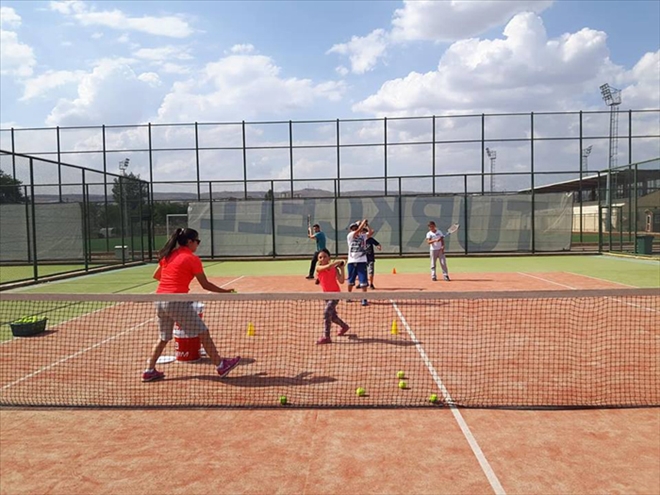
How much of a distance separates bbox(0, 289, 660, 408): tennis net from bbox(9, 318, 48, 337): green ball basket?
0.09ft

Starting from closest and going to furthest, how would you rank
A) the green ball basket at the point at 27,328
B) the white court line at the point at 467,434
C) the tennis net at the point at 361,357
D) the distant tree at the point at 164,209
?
1. the white court line at the point at 467,434
2. the tennis net at the point at 361,357
3. the green ball basket at the point at 27,328
4. the distant tree at the point at 164,209

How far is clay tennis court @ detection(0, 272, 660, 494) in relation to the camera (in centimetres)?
376

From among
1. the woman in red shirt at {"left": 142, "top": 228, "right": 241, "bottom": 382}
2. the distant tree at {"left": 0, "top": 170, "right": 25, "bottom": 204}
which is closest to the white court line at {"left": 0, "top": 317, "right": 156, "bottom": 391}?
the woman in red shirt at {"left": 142, "top": 228, "right": 241, "bottom": 382}

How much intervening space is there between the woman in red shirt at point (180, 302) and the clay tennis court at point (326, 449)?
500 mm

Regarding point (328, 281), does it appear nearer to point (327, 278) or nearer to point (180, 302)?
point (327, 278)

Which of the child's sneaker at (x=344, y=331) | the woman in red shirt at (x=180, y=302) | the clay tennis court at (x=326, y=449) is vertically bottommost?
the clay tennis court at (x=326, y=449)

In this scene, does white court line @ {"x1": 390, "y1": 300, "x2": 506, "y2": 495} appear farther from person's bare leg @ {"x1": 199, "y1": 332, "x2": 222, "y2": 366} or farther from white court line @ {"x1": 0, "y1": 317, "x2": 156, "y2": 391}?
white court line @ {"x1": 0, "y1": 317, "x2": 156, "y2": 391}

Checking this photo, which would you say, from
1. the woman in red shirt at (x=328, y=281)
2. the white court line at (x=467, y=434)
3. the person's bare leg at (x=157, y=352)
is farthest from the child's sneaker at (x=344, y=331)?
the person's bare leg at (x=157, y=352)

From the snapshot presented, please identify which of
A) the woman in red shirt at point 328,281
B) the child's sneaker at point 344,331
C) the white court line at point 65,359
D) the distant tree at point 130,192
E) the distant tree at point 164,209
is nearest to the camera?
the white court line at point 65,359

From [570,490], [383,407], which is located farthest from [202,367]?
[570,490]

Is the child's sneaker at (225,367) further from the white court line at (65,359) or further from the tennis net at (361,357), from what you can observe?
the white court line at (65,359)

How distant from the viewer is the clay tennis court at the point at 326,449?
3758mm

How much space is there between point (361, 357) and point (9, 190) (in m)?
18.9

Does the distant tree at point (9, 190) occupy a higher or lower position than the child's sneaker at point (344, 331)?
higher
